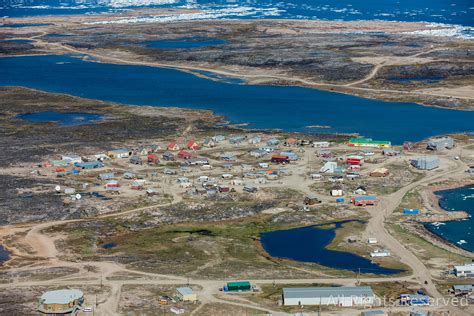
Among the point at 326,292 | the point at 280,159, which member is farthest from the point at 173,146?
the point at 326,292

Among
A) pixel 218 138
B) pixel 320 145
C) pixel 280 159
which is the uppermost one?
pixel 218 138

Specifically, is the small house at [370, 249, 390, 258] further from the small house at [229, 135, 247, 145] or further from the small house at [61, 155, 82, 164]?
the small house at [61, 155, 82, 164]

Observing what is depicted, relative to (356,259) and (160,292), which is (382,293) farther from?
(160,292)

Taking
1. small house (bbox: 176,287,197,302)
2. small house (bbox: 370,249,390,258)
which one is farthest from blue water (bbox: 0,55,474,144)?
small house (bbox: 176,287,197,302)

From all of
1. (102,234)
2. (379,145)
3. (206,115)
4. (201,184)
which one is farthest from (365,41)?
(102,234)

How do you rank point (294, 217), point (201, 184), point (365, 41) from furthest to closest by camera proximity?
point (365, 41), point (201, 184), point (294, 217)

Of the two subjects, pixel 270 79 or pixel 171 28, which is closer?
pixel 270 79

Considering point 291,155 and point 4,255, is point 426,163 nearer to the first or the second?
point 291,155
